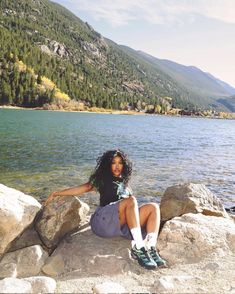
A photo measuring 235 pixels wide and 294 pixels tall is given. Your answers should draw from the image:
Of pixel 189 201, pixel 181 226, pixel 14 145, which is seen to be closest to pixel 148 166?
pixel 14 145

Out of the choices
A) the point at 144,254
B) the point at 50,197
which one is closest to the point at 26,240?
the point at 50,197

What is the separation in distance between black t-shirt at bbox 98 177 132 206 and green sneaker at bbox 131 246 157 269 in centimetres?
144

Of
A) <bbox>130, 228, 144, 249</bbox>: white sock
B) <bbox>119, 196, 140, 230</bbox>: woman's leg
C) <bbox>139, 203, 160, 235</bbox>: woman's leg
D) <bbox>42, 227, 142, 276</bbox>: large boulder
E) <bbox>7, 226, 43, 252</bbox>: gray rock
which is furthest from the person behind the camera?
<bbox>7, 226, 43, 252</bbox>: gray rock

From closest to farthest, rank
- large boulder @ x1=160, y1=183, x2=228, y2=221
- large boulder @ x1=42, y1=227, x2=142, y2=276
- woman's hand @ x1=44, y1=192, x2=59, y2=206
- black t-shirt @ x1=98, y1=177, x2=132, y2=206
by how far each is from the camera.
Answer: large boulder @ x1=42, y1=227, x2=142, y2=276 < black t-shirt @ x1=98, y1=177, x2=132, y2=206 < woman's hand @ x1=44, y1=192, x2=59, y2=206 < large boulder @ x1=160, y1=183, x2=228, y2=221

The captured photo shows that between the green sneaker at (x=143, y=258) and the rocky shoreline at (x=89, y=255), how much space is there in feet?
0.45

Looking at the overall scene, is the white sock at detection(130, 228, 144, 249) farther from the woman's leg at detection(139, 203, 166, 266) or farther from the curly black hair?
the curly black hair

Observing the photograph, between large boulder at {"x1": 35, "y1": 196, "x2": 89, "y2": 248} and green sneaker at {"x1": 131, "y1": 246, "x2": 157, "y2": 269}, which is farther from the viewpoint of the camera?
large boulder at {"x1": 35, "y1": 196, "x2": 89, "y2": 248}

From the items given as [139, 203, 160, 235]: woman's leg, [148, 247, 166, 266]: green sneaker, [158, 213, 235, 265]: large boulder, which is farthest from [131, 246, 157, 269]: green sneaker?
[158, 213, 235, 265]: large boulder

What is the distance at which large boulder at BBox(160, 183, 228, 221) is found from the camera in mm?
12242

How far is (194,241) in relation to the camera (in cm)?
920

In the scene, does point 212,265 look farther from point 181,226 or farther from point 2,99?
point 2,99

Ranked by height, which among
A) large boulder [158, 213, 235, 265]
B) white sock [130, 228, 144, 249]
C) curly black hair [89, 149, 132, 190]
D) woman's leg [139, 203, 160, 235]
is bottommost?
large boulder [158, 213, 235, 265]

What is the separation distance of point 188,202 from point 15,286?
7.13m

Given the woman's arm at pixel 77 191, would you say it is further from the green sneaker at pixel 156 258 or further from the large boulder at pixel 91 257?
the green sneaker at pixel 156 258
